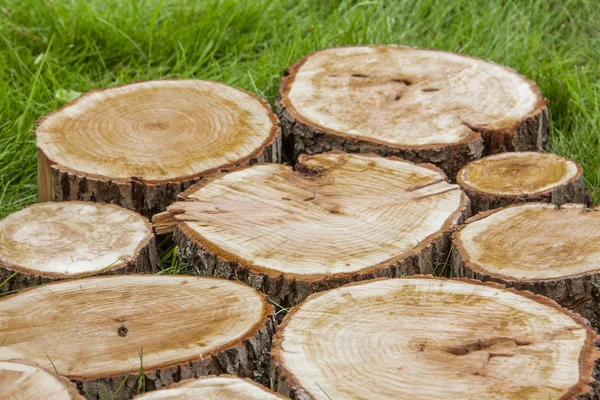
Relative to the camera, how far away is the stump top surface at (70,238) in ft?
8.81

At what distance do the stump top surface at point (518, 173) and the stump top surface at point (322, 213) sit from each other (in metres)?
0.12

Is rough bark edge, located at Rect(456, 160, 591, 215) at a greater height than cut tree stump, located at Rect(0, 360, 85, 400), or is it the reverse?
cut tree stump, located at Rect(0, 360, 85, 400)

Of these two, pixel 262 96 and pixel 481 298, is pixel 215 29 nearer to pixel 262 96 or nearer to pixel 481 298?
pixel 262 96

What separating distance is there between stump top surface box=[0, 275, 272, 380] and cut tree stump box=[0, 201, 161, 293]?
0.13 metres

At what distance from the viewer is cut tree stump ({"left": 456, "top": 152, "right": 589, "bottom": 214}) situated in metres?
3.01

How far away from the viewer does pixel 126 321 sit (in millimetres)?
2371

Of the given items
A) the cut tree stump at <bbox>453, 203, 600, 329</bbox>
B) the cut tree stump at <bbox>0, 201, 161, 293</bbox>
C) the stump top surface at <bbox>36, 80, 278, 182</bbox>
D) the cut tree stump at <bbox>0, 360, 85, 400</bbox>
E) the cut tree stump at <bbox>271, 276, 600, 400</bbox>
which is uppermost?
the stump top surface at <bbox>36, 80, 278, 182</bbox>

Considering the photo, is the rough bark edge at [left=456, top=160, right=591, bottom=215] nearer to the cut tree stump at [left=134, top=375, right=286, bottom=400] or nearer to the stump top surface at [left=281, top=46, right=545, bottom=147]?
the stump top surface at [left=281, top=46, right=545, bottom=147]

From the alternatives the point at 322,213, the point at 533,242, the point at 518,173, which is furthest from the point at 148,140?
the point at 533,242

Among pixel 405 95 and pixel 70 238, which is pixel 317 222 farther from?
pixel 405 95

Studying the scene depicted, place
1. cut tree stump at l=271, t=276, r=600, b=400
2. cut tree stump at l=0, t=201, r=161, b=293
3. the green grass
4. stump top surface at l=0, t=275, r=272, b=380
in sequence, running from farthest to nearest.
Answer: the green grass
cut tree stump at l=0, t=201, r=161, b=293
stump top surface at l=0, t=275, r=272, b=380
cut tree stump at l=271, t=276, r=600, b=400

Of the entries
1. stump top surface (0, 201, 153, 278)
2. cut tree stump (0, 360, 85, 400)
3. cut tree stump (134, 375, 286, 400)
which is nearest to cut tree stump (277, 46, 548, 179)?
stump top surface (0, 201, 153, 278)

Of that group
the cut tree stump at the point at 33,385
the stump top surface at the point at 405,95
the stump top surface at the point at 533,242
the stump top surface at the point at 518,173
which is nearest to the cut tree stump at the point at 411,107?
the stump top surface at the point at 405,95

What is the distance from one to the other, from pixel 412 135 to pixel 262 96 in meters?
0.77
